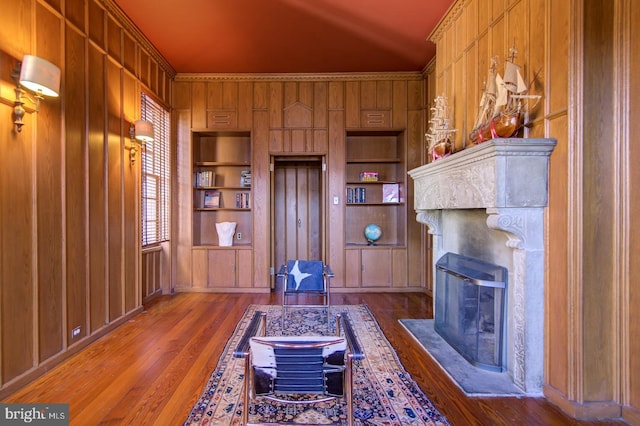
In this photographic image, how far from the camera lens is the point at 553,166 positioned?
220 centimetres

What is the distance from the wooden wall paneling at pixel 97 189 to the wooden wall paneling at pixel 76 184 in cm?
10

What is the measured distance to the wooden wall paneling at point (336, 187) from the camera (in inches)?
209

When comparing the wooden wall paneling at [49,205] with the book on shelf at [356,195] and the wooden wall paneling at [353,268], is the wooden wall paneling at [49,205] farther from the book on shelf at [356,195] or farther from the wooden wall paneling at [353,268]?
the book on shelf at [356,195]

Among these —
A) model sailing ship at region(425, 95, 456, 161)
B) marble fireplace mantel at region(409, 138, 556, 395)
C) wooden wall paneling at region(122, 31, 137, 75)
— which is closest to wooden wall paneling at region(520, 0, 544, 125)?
marble fireplace mantel at region(409, 138, 556, 395)

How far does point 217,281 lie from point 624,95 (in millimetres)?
5128

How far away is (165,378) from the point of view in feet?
8.29

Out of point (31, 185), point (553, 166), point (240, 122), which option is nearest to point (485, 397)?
point (553, 166)

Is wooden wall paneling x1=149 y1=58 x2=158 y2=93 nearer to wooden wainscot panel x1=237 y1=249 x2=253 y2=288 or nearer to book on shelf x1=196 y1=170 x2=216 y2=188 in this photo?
book on shelf x1=196 y1=170 x2=216 y2=188

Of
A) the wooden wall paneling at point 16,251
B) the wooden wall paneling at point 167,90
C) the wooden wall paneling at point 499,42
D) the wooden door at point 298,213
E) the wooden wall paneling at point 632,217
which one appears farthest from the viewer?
the wooden door at point 298,213

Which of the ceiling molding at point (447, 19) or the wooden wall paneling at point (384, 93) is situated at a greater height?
the ceiling molding at point (447, 19)

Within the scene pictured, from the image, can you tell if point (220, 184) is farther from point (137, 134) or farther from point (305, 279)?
point (305, 279)

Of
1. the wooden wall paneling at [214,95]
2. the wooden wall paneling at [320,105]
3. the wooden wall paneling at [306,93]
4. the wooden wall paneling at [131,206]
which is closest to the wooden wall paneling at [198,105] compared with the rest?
the wooden wall paneling at [214,95]

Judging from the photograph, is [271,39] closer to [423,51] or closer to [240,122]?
[240,122]

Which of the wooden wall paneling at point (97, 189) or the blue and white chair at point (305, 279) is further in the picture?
the blue and white chair at point (305, 279)
